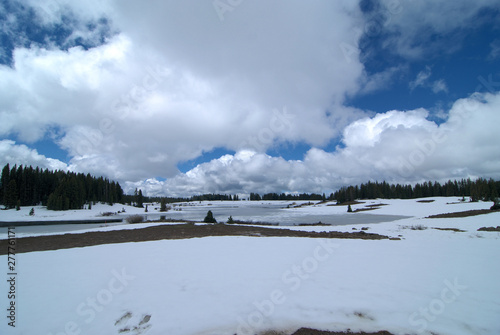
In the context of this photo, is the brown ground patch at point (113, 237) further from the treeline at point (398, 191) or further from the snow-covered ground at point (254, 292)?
the treeline at point (398, 191)

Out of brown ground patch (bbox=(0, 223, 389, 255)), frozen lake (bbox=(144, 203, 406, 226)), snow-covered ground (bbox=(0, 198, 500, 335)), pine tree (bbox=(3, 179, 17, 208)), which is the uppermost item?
pine tree (bbox=(3, 179, 17, 208))

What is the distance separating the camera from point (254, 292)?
664cm

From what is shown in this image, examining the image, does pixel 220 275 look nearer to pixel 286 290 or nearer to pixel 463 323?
pixel 286 290

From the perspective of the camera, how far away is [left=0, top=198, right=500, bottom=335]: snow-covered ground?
17.0 ft

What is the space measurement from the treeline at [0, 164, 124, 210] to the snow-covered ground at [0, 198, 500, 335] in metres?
68.2

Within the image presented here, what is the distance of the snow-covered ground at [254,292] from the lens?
5.18 meters

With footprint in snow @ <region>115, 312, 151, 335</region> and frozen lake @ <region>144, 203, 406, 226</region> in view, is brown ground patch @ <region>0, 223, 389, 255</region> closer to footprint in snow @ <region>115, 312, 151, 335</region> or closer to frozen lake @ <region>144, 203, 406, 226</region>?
footprint in snow @ <region>115, 312, 151, 335</region>

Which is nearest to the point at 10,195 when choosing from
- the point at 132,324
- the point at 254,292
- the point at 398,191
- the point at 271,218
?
the point at 271,218

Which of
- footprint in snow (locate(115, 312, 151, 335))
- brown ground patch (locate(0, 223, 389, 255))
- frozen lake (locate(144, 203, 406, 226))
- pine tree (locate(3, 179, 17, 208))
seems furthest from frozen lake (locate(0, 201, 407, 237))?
footprint in snow (locate(115, 312, 151, 335))

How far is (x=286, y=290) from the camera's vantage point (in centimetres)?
678

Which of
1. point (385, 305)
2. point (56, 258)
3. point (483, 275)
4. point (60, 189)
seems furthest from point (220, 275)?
point (60, 189)

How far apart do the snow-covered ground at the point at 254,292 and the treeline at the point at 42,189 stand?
2686 inches

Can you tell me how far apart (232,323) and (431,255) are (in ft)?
33.2

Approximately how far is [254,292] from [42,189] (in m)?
96.3
